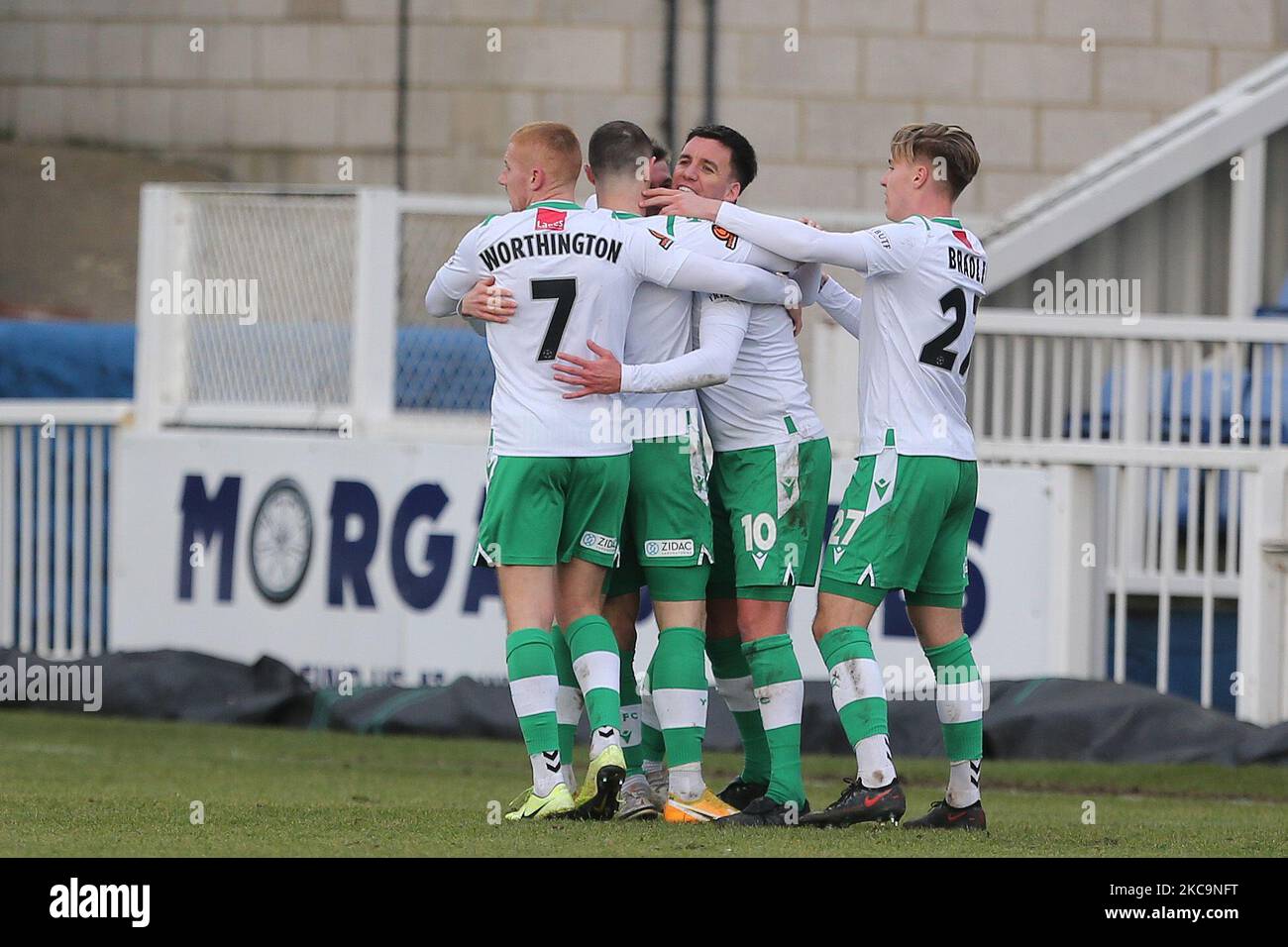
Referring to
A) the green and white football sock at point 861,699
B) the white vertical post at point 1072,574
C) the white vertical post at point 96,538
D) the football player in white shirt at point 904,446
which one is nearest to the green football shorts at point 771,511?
the football player in white shirt at point 904,446

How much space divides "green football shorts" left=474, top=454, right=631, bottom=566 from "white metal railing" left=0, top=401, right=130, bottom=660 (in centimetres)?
601

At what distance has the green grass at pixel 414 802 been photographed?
5.09m

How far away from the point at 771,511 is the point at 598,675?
0.68 meters

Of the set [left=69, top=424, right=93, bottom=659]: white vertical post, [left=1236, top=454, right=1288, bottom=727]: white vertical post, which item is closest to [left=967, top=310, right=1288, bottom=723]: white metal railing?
[left=1236, top=454, right=1288, bottom=727]: white vertical post

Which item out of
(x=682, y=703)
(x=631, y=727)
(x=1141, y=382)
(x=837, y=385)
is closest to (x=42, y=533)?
(x=837, y=385)

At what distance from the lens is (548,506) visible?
18.7 ft

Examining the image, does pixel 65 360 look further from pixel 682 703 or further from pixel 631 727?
pixel 682 703

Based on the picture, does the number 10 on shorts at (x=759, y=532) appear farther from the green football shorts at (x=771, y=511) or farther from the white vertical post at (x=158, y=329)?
the white vertical post at (x=158, y=329)

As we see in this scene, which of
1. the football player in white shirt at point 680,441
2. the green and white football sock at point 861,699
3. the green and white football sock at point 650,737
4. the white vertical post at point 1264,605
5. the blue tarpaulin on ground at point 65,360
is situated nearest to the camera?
the green and white football sock at point 861,699

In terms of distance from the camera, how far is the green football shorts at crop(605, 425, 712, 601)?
5.81 meters

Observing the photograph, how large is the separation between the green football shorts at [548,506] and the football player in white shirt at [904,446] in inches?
25.2

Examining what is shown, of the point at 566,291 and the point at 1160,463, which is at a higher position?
the point at 566,291
